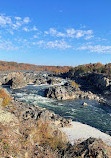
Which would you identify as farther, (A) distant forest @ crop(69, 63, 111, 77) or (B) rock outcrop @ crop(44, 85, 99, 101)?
(A) distant forest @ crop(69, 63, 111, 77)

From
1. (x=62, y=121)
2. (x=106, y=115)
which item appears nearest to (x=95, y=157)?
(x=62, y=121)

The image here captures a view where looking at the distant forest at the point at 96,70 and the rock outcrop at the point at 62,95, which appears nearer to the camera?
the rock outcrop at the point at 62,95

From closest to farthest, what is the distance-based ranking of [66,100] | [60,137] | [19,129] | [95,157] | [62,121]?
[95,157] < [19,129] < [60,137] < [62,121] < [66,100]

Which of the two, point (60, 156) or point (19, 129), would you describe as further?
point (19, 129)

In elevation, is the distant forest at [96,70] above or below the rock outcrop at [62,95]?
above

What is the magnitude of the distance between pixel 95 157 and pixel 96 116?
20.1 metres

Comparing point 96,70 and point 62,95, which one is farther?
point 96,70

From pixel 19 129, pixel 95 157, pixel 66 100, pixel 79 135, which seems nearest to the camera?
pixel 95 157

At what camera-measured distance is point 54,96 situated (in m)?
39.6

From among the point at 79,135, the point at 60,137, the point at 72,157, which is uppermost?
the point at 72,157

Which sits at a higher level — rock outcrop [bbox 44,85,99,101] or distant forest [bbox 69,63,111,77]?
distant forest [bbox 69,63,111,77]

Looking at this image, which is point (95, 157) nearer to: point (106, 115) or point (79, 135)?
point (79, 135)

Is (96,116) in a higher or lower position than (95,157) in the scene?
lower

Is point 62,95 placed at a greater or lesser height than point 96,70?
lesser
